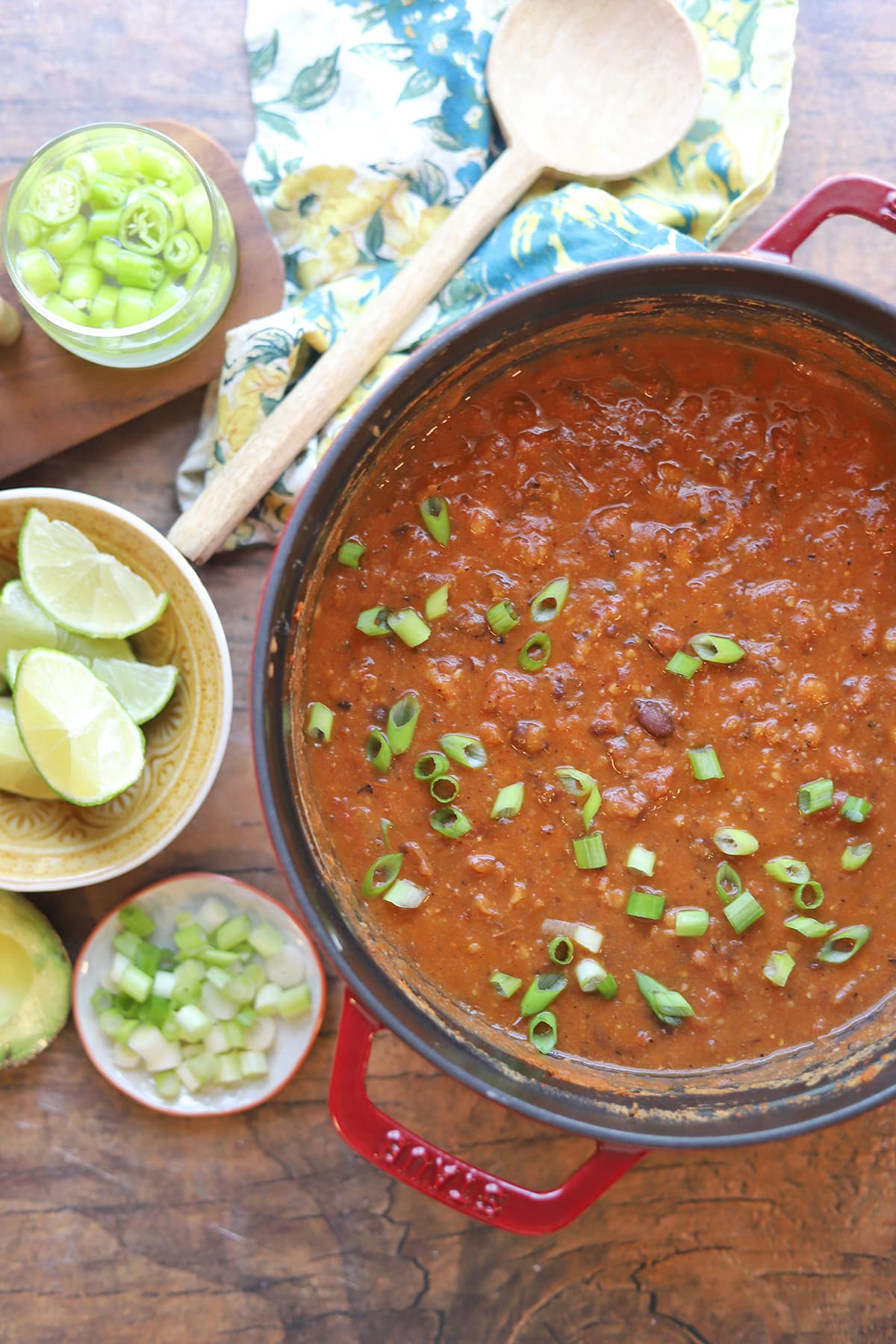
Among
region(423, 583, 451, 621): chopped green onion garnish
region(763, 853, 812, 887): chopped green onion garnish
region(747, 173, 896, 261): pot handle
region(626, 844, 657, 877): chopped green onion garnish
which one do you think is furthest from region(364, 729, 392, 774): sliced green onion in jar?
region(747, 173, 896, 261): pot handle

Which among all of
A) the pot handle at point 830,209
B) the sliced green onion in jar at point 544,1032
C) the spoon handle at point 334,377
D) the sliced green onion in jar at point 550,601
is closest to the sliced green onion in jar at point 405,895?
the sliced green onion in jar at point 544,1032

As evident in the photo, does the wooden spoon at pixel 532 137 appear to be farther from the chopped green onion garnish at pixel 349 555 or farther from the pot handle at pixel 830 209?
the pot handle at pixel 830 209

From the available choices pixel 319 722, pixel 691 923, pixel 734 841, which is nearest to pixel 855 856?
pixel 734 841

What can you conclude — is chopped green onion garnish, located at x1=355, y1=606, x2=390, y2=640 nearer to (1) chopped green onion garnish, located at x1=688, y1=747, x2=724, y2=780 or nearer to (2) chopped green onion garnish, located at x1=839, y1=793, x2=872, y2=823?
(1) chopped green onion garnish, located at x1=688, y1=747, x2=724, y2=780

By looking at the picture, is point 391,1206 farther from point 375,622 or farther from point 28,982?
point 375,622

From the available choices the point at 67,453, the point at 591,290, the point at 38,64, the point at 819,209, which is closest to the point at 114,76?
the point at 38,64

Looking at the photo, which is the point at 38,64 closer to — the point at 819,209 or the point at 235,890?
the point at 819,209
